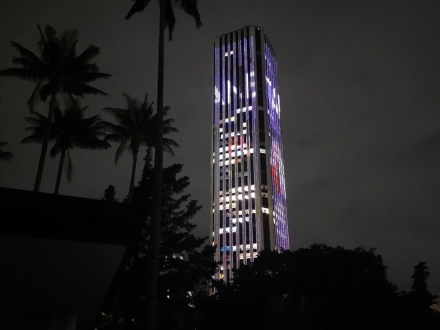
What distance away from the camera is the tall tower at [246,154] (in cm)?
13362

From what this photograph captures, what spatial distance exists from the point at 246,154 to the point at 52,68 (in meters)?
114

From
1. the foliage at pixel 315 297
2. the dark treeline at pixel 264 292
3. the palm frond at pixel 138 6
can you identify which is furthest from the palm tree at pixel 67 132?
the foliage at pixel 315 297

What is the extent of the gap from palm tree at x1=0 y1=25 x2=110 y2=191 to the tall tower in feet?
344

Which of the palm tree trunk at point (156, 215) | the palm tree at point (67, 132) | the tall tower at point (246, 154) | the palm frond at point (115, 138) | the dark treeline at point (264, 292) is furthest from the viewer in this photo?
the tall tower at point (246, 154)

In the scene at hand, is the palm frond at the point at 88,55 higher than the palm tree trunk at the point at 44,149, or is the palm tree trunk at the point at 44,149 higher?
the palm frond at the point at 88,55

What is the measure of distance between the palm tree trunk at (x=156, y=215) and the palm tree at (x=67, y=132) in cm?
1515

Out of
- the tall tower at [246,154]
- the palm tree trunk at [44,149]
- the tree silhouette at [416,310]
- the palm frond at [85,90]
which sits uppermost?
the tall tower at [246,154]

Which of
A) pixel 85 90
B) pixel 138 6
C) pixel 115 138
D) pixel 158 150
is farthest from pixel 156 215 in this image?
pixel 115 138

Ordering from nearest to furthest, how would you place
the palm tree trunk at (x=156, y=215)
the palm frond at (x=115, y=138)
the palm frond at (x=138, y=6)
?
1. the palm tree trunk at (x=156, y=215)
2. the palm frond at (x=138, y=6)
3. the palm frond at (x=115, y=138)

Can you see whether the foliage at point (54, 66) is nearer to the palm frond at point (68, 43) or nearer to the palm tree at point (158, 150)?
the palm frond at point (68, 43)

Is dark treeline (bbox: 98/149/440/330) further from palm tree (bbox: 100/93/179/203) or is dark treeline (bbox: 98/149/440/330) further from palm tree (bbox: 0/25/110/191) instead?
palm tree (bbox: 0/25/110/191)

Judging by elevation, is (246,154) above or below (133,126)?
above

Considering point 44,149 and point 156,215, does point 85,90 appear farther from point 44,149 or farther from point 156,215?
point 156,215

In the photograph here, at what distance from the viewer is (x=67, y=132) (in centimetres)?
3453
